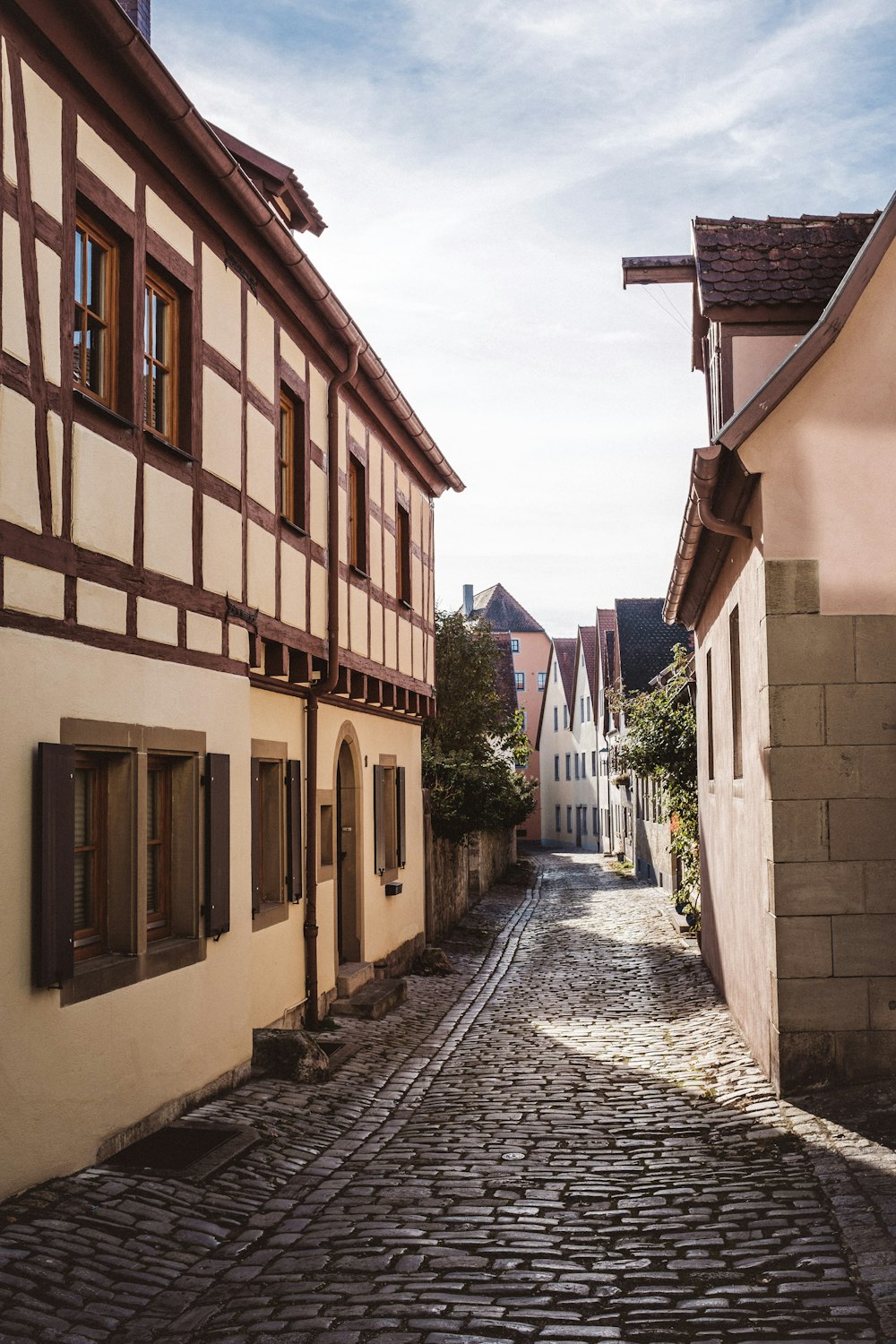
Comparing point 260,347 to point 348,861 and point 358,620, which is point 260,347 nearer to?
point 358,620

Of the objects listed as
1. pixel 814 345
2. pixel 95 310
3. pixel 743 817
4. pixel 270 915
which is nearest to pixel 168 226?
pixel 95 310

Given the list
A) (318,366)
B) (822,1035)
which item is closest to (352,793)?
(318,366)

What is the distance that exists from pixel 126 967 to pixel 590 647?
148ft

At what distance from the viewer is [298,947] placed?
1120 centimetres

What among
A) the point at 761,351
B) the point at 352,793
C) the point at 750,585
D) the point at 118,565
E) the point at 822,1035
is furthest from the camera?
the point at 352,793

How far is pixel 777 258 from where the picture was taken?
9.84 metres

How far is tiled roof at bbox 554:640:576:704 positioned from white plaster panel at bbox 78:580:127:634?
4791 cm

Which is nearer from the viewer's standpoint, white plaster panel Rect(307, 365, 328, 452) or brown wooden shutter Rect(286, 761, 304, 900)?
brown wooden shutter Rect(286, 761, 304, 900)

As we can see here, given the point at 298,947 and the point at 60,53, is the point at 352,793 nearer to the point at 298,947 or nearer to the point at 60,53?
the point at 298,947

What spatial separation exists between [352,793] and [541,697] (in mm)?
49906

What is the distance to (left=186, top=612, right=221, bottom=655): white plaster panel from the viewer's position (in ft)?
26.7

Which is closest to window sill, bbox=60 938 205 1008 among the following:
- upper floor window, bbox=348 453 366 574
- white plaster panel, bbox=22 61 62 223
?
white plaster panel, bbox=22 61 62 223

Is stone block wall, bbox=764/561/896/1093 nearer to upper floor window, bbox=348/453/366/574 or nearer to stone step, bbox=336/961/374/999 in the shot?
stone step, bbox=336/961/374/999

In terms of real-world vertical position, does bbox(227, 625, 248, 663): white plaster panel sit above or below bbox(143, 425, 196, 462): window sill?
below
